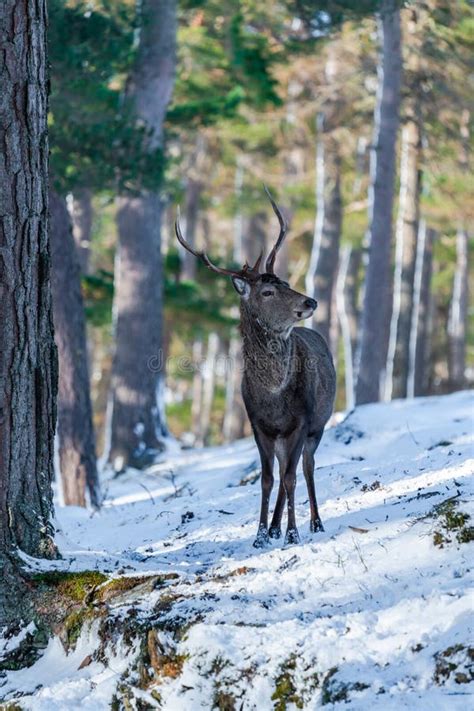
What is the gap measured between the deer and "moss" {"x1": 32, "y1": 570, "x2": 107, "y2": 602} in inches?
48.9

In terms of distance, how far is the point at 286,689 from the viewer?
15.2 ft

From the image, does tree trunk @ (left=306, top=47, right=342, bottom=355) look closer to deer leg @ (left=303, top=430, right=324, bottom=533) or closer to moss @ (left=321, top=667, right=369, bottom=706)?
deer leg @ (left=303, top=430, right=324, bottom=533)

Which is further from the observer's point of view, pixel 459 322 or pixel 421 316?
pixel 459 322

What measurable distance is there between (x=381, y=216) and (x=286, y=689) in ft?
44.9

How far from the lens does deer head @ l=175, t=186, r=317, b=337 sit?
694 centimetres

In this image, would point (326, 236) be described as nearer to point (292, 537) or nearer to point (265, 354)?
point (265, 354)

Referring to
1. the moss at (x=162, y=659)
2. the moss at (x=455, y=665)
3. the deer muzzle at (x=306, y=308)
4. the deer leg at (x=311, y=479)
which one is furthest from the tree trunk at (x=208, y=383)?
the moss at (x=455, y=665)

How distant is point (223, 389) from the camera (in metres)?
40.7

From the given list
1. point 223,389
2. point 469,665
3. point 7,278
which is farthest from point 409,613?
point 223,389

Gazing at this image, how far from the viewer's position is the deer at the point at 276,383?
6.84 m

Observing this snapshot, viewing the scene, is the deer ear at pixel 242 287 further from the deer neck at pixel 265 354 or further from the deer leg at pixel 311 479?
the deer leg at pixel 311 479

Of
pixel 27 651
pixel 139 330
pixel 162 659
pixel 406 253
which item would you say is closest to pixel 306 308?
pixel 162 659

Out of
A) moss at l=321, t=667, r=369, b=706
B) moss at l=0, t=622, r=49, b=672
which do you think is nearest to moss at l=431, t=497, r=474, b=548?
moss at l=321, t=667, r=369, b=706

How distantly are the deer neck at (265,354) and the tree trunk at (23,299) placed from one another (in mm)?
1516
